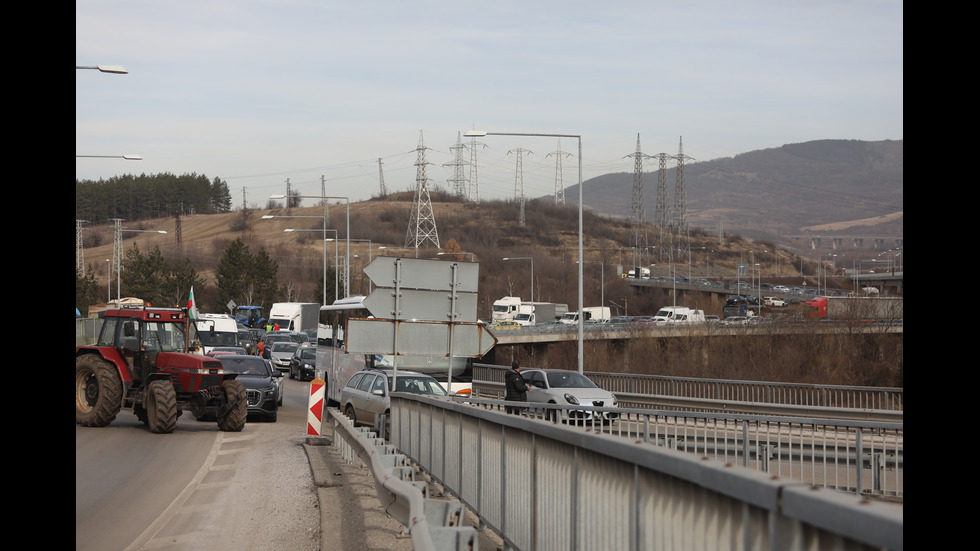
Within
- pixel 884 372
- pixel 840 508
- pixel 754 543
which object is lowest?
pixel 884 372

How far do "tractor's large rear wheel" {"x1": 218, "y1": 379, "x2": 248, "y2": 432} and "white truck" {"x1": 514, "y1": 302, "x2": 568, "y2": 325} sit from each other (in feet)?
210

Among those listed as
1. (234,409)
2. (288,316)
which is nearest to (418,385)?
(234,409)

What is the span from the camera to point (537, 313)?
93625 millimetres

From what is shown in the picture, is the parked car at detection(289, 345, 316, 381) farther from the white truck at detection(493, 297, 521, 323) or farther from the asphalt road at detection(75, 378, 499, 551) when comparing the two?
the white truck at detection(493, 297, 521, 323)

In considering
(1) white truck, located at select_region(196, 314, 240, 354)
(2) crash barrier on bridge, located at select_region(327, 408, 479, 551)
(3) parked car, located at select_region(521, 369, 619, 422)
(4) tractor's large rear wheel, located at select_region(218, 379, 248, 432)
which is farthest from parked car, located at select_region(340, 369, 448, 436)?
(1) white truck, located at select_region(196, 314, 240, 354)

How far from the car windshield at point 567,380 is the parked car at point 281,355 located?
25.8 metres

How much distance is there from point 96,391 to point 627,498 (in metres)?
20.0

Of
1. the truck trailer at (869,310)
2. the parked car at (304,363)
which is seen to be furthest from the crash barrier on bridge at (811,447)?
the truck trailer at (869,310)

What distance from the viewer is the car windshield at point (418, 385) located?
2242cm

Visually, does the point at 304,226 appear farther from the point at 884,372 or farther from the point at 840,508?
the point at 840,508

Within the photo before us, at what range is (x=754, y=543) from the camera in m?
3.83

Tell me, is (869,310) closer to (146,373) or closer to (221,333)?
(221,333)
